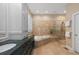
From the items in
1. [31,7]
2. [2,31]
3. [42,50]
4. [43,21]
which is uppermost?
[31,7]

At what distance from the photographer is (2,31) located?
2.41m

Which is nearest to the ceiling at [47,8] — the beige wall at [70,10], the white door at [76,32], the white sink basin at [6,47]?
the beige wall at [70,10]

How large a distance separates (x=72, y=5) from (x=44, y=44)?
0.78 metres

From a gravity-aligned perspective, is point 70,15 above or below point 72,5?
below

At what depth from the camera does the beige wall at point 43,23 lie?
2453 millimetres

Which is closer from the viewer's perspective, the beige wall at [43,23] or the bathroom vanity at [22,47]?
the bathroom vanity at [22,47]

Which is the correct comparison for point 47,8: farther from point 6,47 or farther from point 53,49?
point 6,47

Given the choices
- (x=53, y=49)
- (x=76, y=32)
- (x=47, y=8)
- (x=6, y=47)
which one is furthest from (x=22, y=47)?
(x=76, y=32)

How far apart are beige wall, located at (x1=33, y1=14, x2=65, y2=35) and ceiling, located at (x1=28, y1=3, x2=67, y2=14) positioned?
0.07 m

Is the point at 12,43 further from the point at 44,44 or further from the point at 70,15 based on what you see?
the point at 70,15

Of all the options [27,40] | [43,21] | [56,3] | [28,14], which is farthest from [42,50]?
[56,3]

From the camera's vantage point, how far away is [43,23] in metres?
2.47

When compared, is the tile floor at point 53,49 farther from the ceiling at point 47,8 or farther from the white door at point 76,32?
the ceiling at point 47,8

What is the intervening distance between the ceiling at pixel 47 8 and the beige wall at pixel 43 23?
73mm
